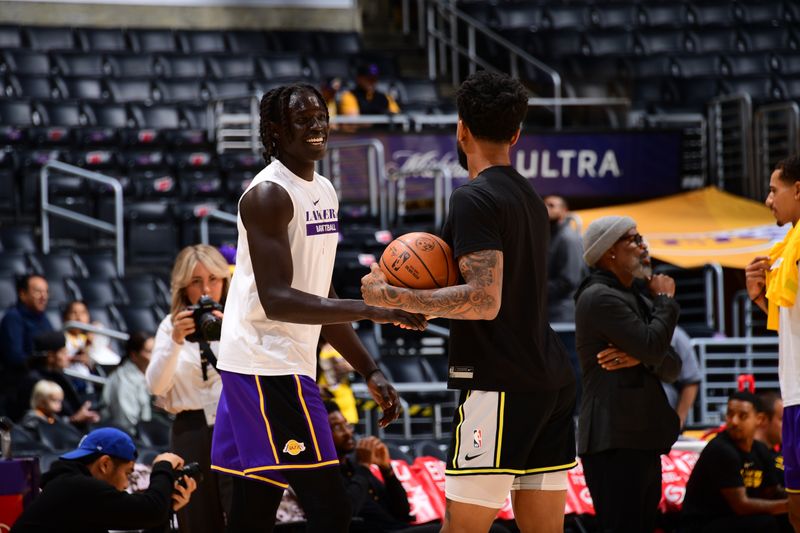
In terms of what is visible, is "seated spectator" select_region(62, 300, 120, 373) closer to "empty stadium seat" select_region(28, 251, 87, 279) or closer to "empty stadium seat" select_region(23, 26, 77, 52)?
"empty stadium seat" select_region(28, 251, 87, 279)

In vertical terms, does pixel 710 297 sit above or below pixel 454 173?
below

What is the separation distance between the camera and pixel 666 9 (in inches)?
691

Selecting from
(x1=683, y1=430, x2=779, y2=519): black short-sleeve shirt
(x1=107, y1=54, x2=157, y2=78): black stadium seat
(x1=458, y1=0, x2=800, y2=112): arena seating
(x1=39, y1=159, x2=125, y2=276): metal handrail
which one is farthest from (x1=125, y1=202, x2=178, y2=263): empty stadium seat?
(x1=683, y1=430, x2=779, y2=519): black short-sleeve shirt

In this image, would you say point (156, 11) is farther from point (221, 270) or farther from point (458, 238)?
point (458, 238)

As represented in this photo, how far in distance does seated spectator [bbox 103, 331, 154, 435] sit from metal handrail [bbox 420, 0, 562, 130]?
695cm

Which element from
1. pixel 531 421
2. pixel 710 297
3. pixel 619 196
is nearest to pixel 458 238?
pixel 531 421

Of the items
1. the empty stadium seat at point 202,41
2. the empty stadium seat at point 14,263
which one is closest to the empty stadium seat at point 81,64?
the empty stadium seat at point 202,41

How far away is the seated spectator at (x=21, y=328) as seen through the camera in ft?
30.5

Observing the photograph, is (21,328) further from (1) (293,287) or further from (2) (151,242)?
(1) (293,287)

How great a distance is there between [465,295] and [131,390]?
18.4 feet

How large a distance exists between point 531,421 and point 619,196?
9958 mm

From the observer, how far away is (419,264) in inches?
155

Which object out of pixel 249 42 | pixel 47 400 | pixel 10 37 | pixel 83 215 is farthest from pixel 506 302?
pixel 249 42

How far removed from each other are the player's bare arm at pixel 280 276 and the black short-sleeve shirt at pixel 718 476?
3.55 metres
